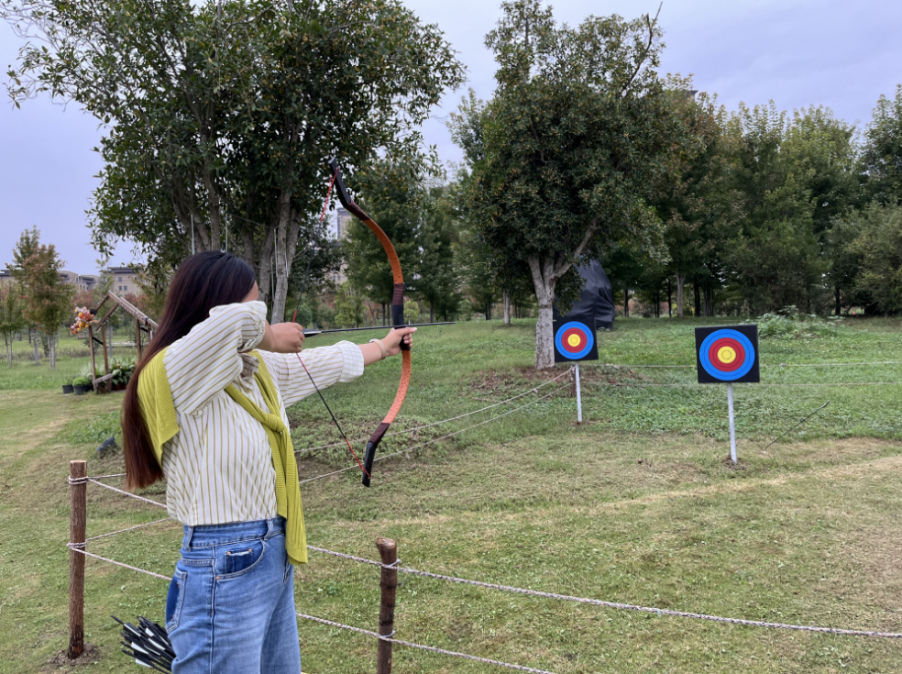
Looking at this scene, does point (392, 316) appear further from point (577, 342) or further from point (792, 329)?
point (792, 329)

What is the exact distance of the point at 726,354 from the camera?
5.55 meters

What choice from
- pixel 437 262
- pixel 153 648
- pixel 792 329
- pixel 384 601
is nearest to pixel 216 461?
pixel 153 648

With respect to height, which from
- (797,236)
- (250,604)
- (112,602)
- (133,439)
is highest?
(797,236)

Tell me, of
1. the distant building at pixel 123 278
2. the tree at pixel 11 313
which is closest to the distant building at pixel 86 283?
the distant building at pixel 123 278

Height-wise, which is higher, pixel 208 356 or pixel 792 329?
pixel 208 356

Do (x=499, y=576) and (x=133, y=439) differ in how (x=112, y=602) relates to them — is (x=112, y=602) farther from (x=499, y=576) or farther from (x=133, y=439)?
(x=133, y=439)

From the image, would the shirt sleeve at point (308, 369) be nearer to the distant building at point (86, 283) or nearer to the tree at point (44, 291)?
the tree at point (44, 291)

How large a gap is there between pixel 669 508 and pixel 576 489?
28.5 inches

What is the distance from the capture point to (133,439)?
1330 mm

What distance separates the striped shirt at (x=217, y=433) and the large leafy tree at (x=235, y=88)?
4720 millimetres

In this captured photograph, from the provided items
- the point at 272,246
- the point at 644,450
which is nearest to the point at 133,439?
the point at 644,450

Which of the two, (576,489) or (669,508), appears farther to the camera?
(576,489)

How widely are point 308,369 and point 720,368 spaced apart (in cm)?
495

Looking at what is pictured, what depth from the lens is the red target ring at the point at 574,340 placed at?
23.3 feet
